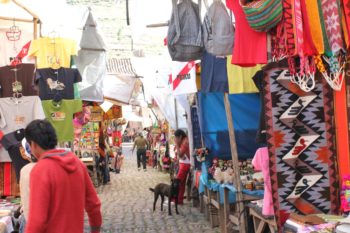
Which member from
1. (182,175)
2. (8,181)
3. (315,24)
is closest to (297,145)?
(315,24)

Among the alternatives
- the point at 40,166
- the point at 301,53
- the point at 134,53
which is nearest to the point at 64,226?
the point at 40,166

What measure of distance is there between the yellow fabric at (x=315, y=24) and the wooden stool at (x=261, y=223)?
200 cm

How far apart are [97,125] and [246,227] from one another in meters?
10.9

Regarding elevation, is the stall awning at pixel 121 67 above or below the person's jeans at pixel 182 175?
above

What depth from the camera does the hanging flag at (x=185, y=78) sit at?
8.51 metres

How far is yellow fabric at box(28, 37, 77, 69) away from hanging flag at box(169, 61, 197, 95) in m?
1.96

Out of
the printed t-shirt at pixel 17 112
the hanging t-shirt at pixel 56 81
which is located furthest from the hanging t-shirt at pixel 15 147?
the hanging t-shirt at pixel 56 81

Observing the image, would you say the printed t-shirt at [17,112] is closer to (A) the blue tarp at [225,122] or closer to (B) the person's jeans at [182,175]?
(A) the blue tarp at [225,122]

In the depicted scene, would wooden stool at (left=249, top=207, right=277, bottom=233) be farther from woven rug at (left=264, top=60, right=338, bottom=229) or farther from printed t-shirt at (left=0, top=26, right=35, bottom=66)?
printed t-shirt at (left=0, top=26, right=35, bottom=66)

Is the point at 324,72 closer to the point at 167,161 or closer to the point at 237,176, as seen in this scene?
the point at 237,176

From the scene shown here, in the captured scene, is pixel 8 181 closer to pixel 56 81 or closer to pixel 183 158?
pixel 56 81

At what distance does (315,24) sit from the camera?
13.8ft

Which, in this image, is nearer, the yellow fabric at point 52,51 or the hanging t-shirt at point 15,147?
the hanging t-shirt at point 15,147

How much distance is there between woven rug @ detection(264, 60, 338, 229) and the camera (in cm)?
485
